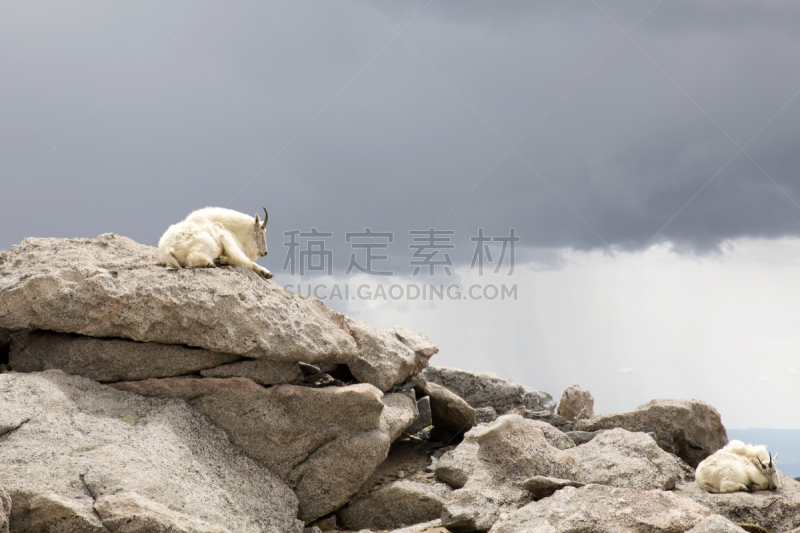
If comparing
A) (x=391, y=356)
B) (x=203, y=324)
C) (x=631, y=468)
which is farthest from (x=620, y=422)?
(x=203, y=324)

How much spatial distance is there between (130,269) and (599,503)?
30.1 feet

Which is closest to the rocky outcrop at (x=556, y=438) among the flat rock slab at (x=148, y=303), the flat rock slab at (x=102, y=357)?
the flat rock slab at (x=148, y=303)

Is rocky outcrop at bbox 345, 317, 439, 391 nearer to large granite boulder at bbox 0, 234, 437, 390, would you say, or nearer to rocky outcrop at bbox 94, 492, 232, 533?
large granite boulder at bbox 0, 234, 437, 390

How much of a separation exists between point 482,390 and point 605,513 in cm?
799

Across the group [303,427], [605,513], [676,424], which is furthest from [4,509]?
[676,424]

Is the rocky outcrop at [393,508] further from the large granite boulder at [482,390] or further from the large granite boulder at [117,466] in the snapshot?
the large granite boulder at [482,390]

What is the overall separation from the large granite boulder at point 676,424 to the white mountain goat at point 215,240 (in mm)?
9373

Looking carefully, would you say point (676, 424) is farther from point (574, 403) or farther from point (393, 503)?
point (393, 503)

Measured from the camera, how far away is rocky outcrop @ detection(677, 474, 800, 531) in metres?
10.2

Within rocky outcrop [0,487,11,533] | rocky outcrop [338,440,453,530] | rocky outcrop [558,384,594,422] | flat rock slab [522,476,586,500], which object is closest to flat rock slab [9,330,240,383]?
rocky outcrop [0,487,11,533]

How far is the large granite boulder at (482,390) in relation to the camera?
16.7 meters

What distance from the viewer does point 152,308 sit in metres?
10.4

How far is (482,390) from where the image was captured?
16719 millimetres

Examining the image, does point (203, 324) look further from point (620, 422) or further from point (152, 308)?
point (620, 422)
